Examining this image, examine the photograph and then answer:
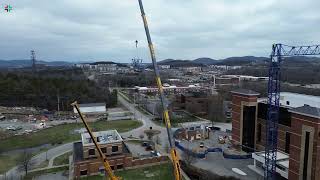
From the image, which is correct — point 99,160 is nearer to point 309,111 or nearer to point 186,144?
point 186,144

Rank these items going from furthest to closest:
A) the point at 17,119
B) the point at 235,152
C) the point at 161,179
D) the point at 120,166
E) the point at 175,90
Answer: the point at 175,90 < the point at 17,119 < the point at 235,152 < the point at 120,166 < the point at 161,179

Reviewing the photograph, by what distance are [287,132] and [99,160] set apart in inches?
464

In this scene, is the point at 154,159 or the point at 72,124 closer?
the point at 154,159

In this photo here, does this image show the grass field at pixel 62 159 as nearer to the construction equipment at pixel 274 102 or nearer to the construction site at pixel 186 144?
the construction site at pixel 186 144

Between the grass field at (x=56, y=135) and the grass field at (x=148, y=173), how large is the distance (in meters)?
9.34

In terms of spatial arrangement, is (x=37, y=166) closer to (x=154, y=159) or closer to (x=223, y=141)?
(x=154, y=159)

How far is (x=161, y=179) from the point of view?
55.3 ft

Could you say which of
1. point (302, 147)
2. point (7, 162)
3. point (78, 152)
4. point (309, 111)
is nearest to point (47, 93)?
point (7, 162)

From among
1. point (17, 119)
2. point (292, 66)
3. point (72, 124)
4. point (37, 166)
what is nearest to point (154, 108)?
point (72, 124)

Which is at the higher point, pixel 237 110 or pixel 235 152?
pixel 237 110

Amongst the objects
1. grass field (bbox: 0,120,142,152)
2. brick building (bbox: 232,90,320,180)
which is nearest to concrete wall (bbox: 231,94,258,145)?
brick building (bbox: 232,90,320,180)

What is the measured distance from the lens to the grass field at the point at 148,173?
17.2 m

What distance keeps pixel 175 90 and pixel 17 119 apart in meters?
26.1

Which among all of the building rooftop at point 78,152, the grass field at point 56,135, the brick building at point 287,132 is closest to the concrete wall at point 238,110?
the brick building at point 287,132
